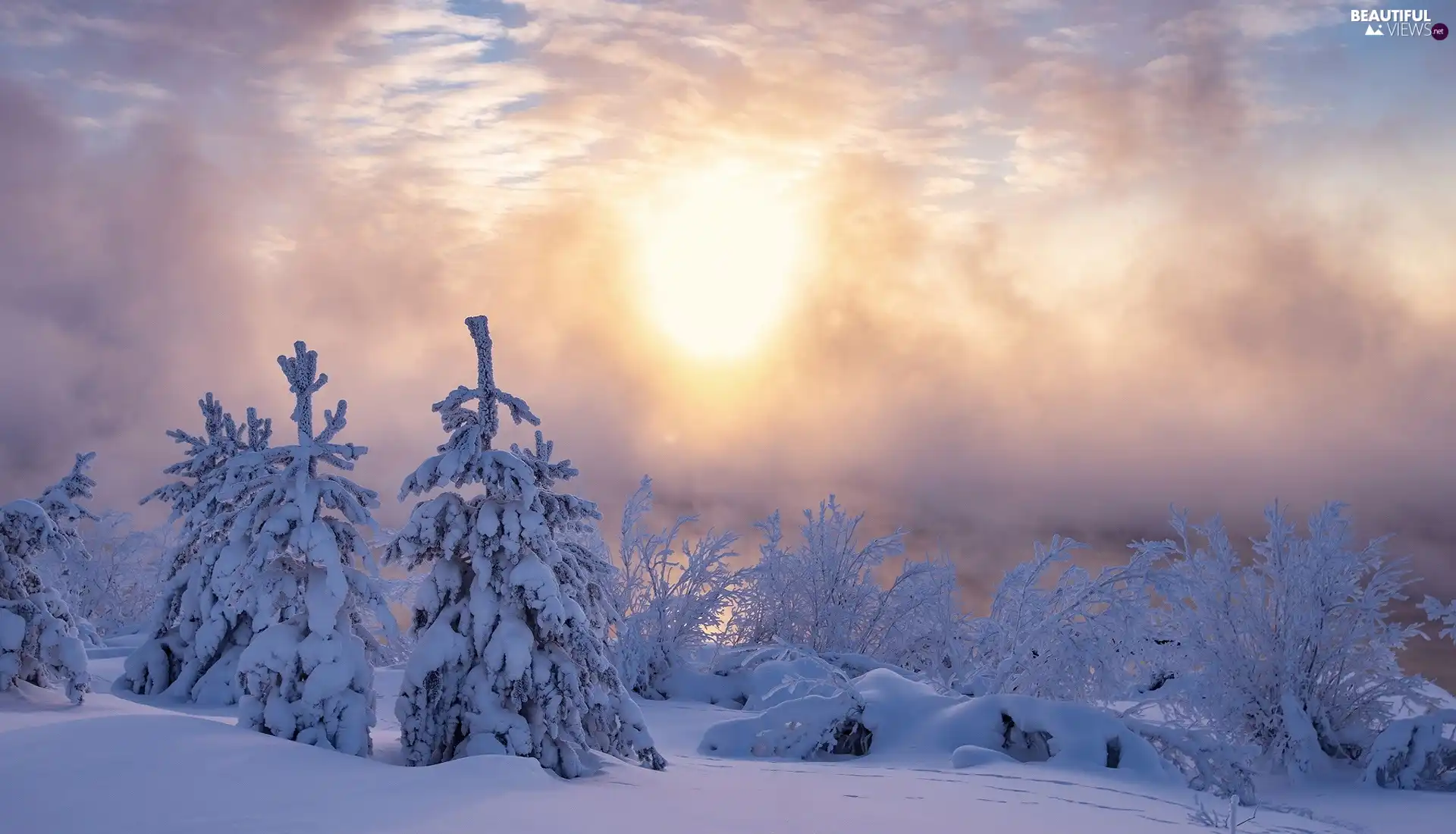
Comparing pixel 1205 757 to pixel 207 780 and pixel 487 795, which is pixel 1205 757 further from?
pixel 207 780

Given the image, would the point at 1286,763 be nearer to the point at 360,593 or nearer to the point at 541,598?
the point at 541,598

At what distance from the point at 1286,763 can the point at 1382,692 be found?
1.96 metres

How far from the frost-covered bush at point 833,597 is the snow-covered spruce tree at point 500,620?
1412cm

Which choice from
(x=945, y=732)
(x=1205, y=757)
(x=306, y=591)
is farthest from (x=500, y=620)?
(x=1205, y=757)

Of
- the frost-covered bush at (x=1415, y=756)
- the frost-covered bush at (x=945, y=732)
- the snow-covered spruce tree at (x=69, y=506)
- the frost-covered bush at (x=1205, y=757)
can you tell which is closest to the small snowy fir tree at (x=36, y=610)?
the snow-covered spruce tree at (x=69, y=506)

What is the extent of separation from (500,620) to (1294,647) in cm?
1261

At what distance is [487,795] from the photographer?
9336 millimetres

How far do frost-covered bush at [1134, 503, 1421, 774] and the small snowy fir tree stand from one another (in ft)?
53.7

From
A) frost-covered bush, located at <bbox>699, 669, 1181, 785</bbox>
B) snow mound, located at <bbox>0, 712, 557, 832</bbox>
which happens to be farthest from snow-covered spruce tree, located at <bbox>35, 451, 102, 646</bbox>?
frost-covered bush, located at <bbox>699, 669, 1181, 785</bbox>

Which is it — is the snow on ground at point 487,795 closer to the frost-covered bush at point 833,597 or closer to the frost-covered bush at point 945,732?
the frost-covered bush at point 945,732

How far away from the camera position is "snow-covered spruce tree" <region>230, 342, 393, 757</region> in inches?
488

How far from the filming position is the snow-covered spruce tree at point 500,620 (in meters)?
12.4

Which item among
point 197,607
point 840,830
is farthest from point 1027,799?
point 197,607

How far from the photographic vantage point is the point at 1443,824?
1266 cm
